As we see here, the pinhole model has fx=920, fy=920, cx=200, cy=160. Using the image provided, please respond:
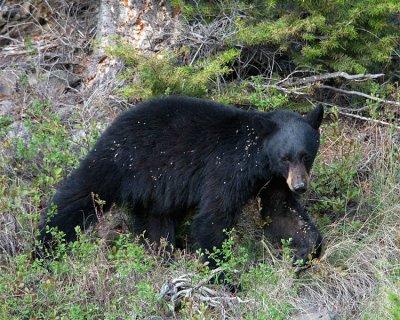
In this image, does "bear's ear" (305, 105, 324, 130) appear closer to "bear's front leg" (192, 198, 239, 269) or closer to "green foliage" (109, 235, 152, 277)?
"bear's front leg" (192, 198, 239, 269)

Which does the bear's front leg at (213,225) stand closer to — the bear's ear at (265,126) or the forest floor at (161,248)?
the forest floor at (161,248)

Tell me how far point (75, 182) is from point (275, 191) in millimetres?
1570

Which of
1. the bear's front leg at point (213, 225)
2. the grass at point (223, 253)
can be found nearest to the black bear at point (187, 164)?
the bear's front leg at point (213, 225)

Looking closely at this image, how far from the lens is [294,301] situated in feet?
20.9

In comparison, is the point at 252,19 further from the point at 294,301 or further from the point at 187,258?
the point at 294,301

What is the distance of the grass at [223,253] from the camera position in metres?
6.27

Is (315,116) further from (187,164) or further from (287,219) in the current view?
(187,164)

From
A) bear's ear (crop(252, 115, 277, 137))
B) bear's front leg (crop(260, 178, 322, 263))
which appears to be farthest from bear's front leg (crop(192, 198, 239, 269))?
bear's ear (crop(252, 115, 277, 137))

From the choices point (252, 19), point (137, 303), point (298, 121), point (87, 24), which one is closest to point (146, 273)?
point (137, 303)

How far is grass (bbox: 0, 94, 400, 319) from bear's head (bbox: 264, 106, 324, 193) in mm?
607

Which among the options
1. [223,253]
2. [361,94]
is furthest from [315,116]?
[361,94]

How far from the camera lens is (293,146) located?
682cm

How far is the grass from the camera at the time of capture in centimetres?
627

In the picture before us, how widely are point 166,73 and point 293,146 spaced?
192 cm
